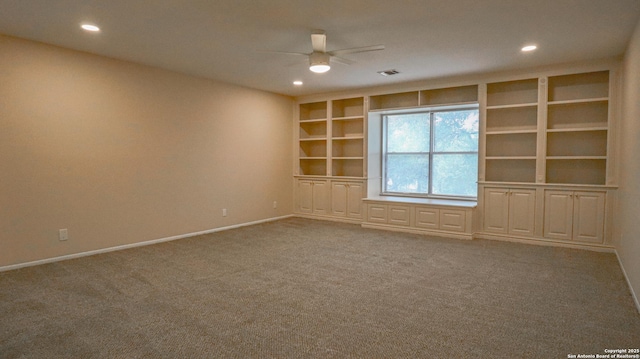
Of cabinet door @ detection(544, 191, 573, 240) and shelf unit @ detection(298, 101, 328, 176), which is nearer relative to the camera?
cabinet door @ detection(544, 191, 573, 240)

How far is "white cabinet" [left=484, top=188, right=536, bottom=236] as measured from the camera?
5.09 metres

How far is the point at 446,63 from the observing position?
484 centimetres

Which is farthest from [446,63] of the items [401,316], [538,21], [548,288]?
[401,316]

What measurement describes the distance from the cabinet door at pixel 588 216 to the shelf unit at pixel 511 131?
2.48 feet

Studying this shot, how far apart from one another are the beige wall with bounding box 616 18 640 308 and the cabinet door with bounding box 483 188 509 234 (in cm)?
128

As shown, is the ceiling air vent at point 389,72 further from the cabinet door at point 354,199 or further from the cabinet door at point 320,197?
the cabinet door at point 320,197

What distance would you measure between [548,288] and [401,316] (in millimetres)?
1577

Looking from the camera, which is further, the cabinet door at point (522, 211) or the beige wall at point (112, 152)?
the cabinet door at point (522, 211)

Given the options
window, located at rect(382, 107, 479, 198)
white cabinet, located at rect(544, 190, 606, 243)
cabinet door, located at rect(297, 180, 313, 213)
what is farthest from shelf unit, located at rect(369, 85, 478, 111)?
cabinet door, located at rect(297, 180, 313, 213)

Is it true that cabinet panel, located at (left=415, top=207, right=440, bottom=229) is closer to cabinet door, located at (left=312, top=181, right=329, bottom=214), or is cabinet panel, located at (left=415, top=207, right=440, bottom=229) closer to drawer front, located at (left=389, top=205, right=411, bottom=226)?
drawer front, located at (left=389, top=205, right=411, bottom=226)

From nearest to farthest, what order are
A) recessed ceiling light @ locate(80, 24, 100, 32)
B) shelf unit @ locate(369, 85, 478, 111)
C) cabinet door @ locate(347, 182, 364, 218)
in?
recessed ceiling light @ locate(80, 24, 100, 32) < shelf unit @ locate(369, 85, 478, 111) < cabinet door @ locate(347, 182, 364, 218)

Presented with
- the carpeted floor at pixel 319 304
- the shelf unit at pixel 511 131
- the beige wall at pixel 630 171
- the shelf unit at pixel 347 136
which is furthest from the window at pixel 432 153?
the beige wall at pixel 630 171

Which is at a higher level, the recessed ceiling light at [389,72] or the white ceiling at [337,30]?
the recessed ceiling light at [389,72]

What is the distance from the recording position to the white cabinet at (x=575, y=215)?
4.63 meters
